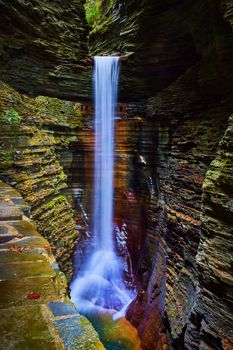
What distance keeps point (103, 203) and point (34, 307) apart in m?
12.0

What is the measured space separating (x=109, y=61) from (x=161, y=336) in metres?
11.6

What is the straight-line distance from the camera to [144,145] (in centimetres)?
1298

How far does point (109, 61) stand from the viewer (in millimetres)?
13875

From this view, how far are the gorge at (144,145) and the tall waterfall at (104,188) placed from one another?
331 millimetres

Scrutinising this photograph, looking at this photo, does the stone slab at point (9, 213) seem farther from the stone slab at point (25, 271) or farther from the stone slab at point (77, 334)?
the stone slab at point (77, 334)

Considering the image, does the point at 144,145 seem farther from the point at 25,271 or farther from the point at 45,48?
the point at 25,271

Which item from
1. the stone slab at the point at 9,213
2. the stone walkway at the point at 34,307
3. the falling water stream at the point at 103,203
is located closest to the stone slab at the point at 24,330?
the stone walkway at the point at 34,307

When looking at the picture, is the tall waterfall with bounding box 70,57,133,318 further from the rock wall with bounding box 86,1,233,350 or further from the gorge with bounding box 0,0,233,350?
the rock wall with bounding box 86,1,233,350

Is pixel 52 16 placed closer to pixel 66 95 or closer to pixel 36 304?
pixel 66 95

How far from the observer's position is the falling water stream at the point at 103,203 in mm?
12773

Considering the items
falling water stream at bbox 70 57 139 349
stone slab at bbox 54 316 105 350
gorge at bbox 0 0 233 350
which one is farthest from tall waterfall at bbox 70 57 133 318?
stone slab at bbox 54 316 105 350

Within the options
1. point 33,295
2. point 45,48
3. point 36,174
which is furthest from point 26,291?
point 45,48

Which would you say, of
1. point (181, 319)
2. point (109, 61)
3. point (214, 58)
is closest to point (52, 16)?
point (109, 61)

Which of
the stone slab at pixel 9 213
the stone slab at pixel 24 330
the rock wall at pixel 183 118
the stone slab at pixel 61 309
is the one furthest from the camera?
the rock wall at pixel 183 118
